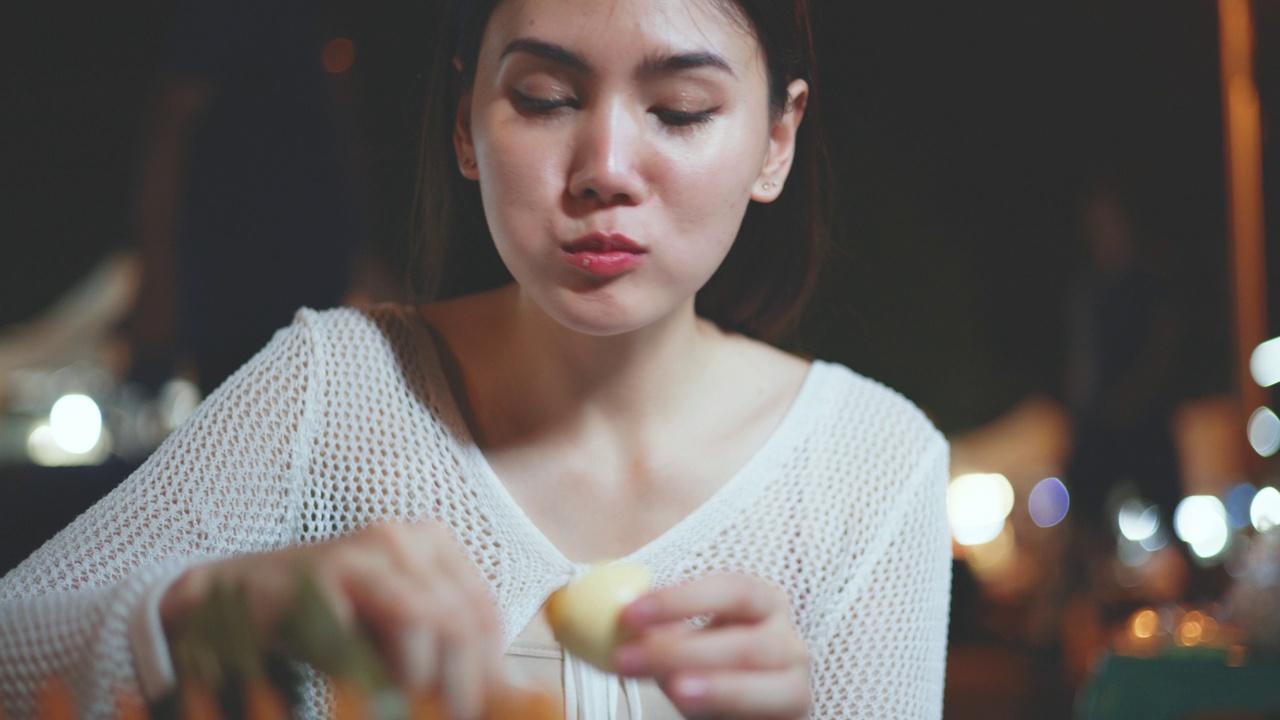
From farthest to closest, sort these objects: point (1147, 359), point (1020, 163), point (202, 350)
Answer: point (1020, 163), point (1147, 359), point (202, 350)

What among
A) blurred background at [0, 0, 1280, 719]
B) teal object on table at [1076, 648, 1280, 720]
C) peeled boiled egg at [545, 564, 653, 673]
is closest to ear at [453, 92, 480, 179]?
peeled boiled egg at [545, 564, 653, 673]

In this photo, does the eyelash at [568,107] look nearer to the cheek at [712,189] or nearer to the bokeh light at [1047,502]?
the cheek at [712,189]

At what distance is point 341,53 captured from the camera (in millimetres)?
3076

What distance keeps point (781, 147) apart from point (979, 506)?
3614 mm

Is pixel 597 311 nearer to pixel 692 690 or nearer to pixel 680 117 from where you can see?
pixel 680 117

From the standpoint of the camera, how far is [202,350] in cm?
169

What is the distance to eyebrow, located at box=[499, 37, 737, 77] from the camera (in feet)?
3.04

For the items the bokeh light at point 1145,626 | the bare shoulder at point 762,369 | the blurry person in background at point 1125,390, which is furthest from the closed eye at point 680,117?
the blurry person in background at point 1125,390

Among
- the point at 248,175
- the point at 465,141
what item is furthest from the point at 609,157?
the point at 248,175

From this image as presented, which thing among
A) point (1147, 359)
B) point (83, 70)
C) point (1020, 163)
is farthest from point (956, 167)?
point (83, 70)

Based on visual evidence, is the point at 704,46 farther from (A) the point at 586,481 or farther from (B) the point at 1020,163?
(B) the point at 1020,163

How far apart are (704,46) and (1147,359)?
326 centimetres

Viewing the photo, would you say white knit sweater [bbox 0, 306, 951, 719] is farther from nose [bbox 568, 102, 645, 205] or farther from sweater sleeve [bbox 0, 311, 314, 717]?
nose [bbox 568, 102, 645, 205]

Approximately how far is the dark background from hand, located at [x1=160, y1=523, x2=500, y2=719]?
3834 millimetres
